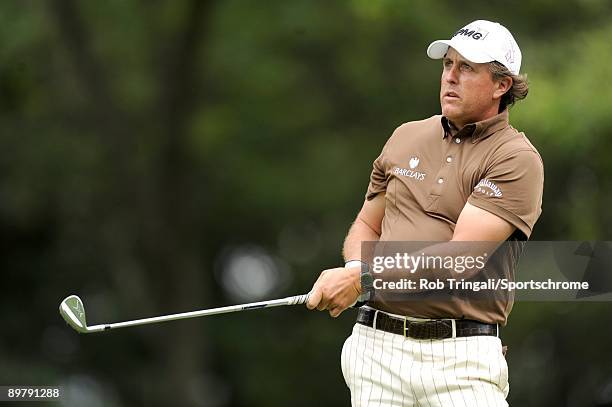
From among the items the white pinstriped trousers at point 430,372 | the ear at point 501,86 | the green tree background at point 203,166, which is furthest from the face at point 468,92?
the green tree background at point 203,166

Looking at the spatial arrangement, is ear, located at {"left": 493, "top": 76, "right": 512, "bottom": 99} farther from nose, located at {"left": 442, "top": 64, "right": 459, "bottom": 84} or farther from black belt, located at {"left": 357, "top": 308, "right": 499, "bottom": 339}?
black belt, located at {"left": 357, "top": 308, "right": 499, "bottom": 339}

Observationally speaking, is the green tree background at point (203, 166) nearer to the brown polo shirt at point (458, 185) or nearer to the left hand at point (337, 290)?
the brown polo shirt at point (458, 185)

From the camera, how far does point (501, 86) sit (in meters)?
5.18

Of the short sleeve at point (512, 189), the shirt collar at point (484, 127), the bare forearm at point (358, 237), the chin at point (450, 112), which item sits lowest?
the bare forearm at point (358, 237)

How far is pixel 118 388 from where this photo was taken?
19.4 meters

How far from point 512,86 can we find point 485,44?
235 millimetres

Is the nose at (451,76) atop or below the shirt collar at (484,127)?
atop

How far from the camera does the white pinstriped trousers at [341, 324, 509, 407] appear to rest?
16.2ft

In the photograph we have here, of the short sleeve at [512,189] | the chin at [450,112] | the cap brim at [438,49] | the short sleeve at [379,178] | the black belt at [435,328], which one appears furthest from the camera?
the short sleeve at [379,178]

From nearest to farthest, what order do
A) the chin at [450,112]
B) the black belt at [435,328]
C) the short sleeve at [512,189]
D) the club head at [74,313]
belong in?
the short sleeve at [512,189] < the black belt at [435,328] < the chin at [450,112] < the club head at [74,313]

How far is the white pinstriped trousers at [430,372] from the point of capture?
16.2 ft

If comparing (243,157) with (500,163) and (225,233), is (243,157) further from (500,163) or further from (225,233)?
(500,163)

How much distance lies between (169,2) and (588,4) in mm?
5121

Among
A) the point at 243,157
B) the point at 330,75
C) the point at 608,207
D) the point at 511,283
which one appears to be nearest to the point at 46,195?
the point at 243,157
